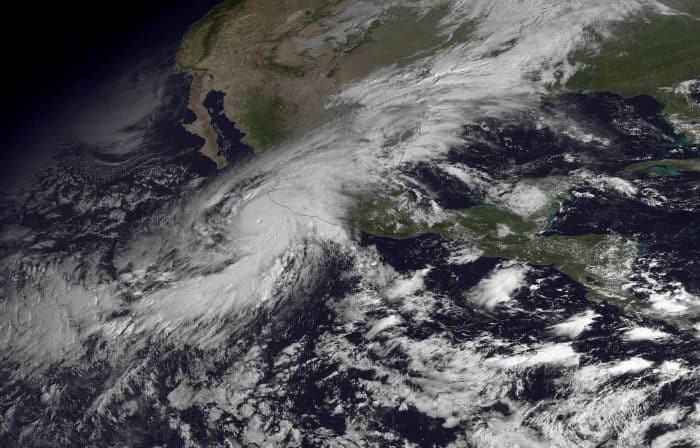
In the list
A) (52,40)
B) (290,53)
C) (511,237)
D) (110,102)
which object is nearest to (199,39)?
(290,53)

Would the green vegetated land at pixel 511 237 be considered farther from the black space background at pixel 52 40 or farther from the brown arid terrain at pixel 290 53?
the black space background at pixel 52 40

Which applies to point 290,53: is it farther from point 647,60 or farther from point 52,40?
point 647,60

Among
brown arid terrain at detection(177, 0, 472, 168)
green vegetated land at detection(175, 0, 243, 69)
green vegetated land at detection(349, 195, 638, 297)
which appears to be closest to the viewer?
green vegetated land at detection(349, 195, 638, 297)

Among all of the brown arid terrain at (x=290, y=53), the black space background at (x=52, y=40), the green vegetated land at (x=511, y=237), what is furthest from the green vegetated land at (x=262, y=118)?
the black space background at (x=52, y=40)

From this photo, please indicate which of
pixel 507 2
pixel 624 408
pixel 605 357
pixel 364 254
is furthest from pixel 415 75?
pixel 624 408

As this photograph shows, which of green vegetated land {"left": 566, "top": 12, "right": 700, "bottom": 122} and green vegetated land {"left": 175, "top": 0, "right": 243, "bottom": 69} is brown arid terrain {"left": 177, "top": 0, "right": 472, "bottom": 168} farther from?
green vegetated land {"left": 566, "top": 12, "right": 700, "bottom": 122}

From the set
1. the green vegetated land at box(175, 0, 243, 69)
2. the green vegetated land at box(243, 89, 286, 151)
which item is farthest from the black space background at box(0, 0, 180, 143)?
the green vegetated land at box(243, 89, 286, 151)
